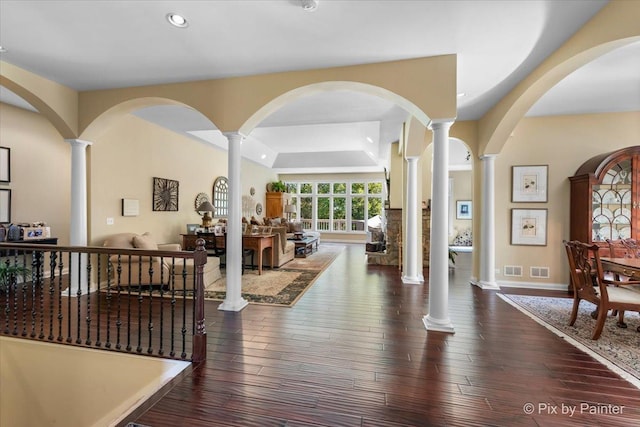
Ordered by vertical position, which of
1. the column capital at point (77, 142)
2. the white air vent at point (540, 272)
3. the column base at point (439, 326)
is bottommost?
the column base at point (439, 326)

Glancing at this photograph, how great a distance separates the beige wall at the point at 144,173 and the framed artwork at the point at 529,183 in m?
6.88

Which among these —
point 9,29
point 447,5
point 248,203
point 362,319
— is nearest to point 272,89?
point 447,5

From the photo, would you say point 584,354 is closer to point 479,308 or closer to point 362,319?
point 479,308

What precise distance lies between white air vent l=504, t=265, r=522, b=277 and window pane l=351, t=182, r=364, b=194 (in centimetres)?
725

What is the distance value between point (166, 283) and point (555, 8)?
18.7 ft

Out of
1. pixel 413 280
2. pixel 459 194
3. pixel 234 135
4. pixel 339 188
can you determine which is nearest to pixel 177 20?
pixel 234 135

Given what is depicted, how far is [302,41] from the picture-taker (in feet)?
9.23

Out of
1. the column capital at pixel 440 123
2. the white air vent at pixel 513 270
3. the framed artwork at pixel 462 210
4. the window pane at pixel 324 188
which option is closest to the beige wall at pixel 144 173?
the column capital at pixel 440 123

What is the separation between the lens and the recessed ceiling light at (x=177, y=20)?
246 centimetres

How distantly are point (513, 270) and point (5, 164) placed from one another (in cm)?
869

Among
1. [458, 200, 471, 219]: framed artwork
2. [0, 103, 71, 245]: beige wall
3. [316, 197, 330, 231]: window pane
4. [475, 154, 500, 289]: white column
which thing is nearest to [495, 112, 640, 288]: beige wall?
[475, 154, 500, 289]: white column

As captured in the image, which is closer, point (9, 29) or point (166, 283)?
point (9, 29)

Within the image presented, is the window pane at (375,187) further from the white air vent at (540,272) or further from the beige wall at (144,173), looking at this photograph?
the white air vent at (540,272)

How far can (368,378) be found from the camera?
7.18 ft
